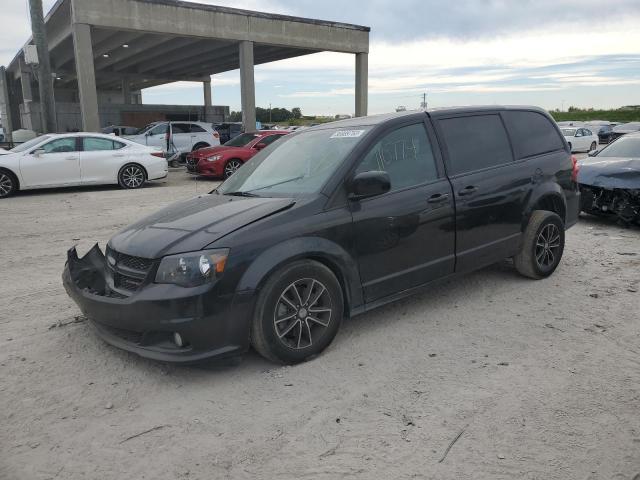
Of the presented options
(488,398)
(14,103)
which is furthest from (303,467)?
(14,103)

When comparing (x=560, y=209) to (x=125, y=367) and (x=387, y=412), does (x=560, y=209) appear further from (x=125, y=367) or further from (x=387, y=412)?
(x=125, y=367)

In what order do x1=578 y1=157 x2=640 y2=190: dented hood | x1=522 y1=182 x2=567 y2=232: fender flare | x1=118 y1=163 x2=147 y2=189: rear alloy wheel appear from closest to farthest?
x1=522 y1=182 x2=567 y2=232: fender flare → x1=578 y1=157 x2=640 y2=190: dented hood → x1=118 y1=163 x2=147 y2=189: rear alloy wheel

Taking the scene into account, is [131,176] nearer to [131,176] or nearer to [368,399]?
[131,176]

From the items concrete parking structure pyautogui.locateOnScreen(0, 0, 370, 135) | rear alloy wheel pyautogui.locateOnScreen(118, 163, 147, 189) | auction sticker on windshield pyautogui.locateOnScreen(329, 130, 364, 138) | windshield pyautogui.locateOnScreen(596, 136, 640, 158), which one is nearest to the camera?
auction sticker on windshield pyautogui.locateOnScreen(329, 130, 364, 138)

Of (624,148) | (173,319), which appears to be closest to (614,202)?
(624,148)

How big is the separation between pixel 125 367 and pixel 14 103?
49814mm

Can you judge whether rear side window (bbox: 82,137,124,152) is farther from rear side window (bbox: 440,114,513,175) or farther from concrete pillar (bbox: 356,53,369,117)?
concrete pillar (bbox: 356,53,369,117)

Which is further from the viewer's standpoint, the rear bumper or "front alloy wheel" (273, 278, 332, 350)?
the rear bumper

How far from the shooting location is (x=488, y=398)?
3270mm

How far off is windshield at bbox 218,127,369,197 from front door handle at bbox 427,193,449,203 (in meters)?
0.77

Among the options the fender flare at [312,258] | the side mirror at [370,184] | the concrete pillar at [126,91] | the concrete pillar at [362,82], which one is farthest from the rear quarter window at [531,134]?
the concrete pillar at [126,91]

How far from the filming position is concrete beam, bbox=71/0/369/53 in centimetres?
1953

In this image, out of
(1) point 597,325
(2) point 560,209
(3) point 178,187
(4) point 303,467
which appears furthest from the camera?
(3) point 178,187

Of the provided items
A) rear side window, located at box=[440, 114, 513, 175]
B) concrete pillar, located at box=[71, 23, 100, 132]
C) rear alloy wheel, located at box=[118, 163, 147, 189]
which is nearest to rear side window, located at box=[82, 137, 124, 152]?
rear alloy wheel, located at box=[118, 163, 147, 189]
